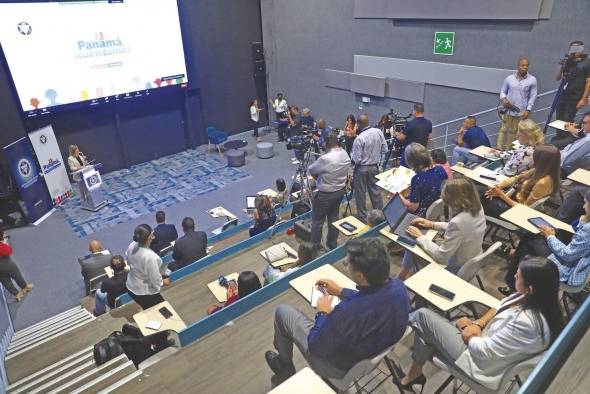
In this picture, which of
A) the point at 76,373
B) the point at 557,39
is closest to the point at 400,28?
the point at 557,39

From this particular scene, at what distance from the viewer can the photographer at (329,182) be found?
182 inches

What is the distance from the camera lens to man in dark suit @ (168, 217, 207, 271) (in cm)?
487

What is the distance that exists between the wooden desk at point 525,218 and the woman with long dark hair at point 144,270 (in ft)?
11.0

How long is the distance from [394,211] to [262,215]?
82.3 inches

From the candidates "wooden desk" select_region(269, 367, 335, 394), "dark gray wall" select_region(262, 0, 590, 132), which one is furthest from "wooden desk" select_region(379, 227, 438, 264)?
"dark gray wall" select_region(262, 0, 590, 132)

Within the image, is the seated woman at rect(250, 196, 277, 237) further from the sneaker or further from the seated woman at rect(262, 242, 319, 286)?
the sneaker

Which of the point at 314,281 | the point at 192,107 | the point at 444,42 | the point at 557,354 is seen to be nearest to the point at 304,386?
the point at 314,281

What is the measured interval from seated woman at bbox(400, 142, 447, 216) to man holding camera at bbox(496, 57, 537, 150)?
136 inches

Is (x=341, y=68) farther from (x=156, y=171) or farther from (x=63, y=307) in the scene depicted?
(x=63, y=307)

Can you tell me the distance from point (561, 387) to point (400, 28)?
7532 mm

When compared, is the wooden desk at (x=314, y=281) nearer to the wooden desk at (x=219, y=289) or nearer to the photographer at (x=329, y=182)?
the wooden desk at (x=219, y=289)

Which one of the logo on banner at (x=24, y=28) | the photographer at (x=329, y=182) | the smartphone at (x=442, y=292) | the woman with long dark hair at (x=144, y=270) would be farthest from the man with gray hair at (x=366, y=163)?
the logo on banner at (x=24, y=28)

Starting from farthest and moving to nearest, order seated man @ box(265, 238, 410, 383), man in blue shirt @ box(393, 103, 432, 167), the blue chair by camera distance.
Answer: the blue chair, man in blue shirt @ box(393, 103, 432, 167), seated man @ box(265, 238, 410, 383)

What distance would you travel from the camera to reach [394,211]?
3.83 metres
